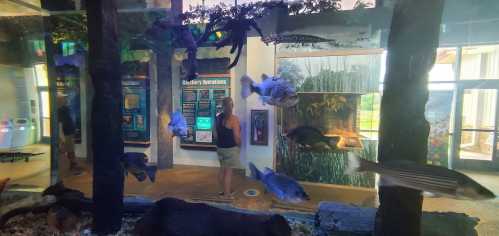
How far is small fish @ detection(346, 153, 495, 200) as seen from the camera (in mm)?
1286

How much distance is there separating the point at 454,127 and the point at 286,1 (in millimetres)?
3368

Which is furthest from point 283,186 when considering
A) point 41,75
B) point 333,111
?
point 41,75

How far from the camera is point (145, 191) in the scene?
366cm

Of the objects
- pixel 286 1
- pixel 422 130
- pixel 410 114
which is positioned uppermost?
pixel 286 1

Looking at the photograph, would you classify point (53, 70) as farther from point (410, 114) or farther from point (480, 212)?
point (480, 212)

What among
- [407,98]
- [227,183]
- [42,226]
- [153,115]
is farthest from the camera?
[153,115]

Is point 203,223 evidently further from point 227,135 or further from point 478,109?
point 478,109

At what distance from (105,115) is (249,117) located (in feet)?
9.77

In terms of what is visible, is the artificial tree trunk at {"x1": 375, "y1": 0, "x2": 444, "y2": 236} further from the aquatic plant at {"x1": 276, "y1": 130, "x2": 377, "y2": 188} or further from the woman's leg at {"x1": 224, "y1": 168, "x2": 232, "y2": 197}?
the aquatic plant at {"x1": 276, "y1": 130, "x2": 377, "y2": 188}

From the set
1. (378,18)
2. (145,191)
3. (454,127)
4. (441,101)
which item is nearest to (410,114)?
(378,18)

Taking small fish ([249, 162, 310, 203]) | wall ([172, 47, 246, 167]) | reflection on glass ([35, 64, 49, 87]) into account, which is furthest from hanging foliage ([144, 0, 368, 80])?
reflection on glass ([35, 64, 49, 87])

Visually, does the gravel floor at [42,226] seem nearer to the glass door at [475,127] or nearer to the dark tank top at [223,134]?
the dark tank top at [223,134]

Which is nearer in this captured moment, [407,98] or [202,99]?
[407,98]

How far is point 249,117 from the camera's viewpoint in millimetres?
4656
